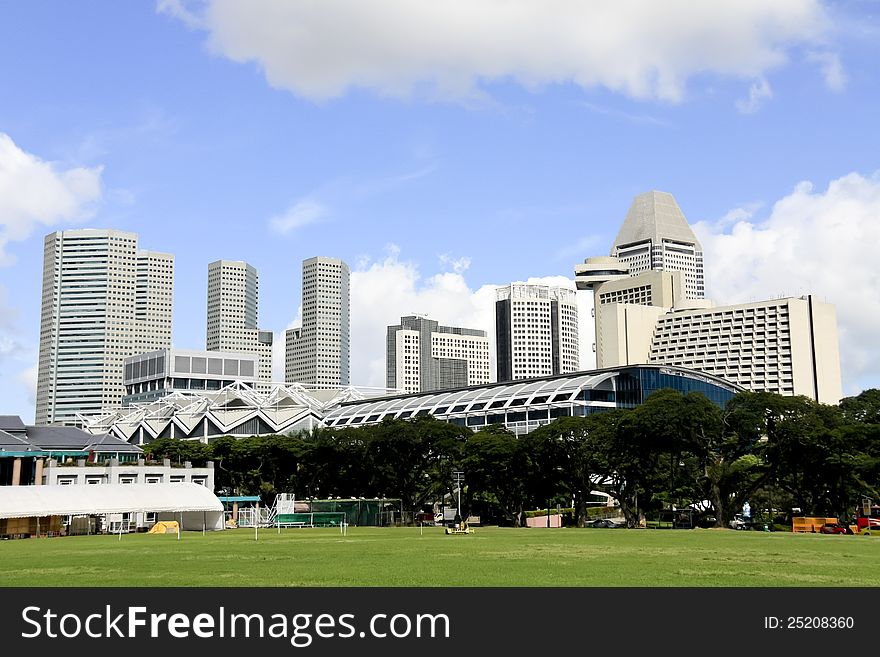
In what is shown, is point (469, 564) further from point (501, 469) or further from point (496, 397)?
point (496, 397)

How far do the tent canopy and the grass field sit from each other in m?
20.7

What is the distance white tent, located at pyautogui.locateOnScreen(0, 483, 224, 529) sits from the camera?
245ft

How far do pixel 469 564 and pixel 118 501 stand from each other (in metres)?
52.8

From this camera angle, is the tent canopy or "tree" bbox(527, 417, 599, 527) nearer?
the tent canopy

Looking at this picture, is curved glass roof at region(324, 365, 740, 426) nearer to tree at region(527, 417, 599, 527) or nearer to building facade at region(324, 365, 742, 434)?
building facade at region(324, 365, 742, 434)

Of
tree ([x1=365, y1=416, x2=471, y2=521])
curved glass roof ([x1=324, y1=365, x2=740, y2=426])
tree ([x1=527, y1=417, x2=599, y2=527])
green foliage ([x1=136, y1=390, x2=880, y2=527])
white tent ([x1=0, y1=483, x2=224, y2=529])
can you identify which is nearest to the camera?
white tent ([x1=0, y1=483, x2=224, y2=529])

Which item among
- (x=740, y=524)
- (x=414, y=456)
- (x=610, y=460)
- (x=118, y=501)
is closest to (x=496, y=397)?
(x=414, y=456)

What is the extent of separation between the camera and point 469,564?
3759cm

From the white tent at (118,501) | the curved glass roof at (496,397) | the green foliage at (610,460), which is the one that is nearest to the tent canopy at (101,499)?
the white tent at (118,501)

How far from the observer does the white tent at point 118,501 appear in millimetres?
74750

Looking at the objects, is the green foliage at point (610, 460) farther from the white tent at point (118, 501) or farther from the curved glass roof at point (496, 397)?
the white tent at point (118, 501)

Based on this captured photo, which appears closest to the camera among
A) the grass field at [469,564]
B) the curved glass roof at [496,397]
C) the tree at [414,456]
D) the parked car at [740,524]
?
the grass field at [469,564]

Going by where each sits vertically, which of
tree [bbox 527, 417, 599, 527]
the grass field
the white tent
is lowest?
the grass field

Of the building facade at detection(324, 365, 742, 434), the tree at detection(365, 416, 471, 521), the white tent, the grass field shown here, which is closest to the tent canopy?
the white tent
